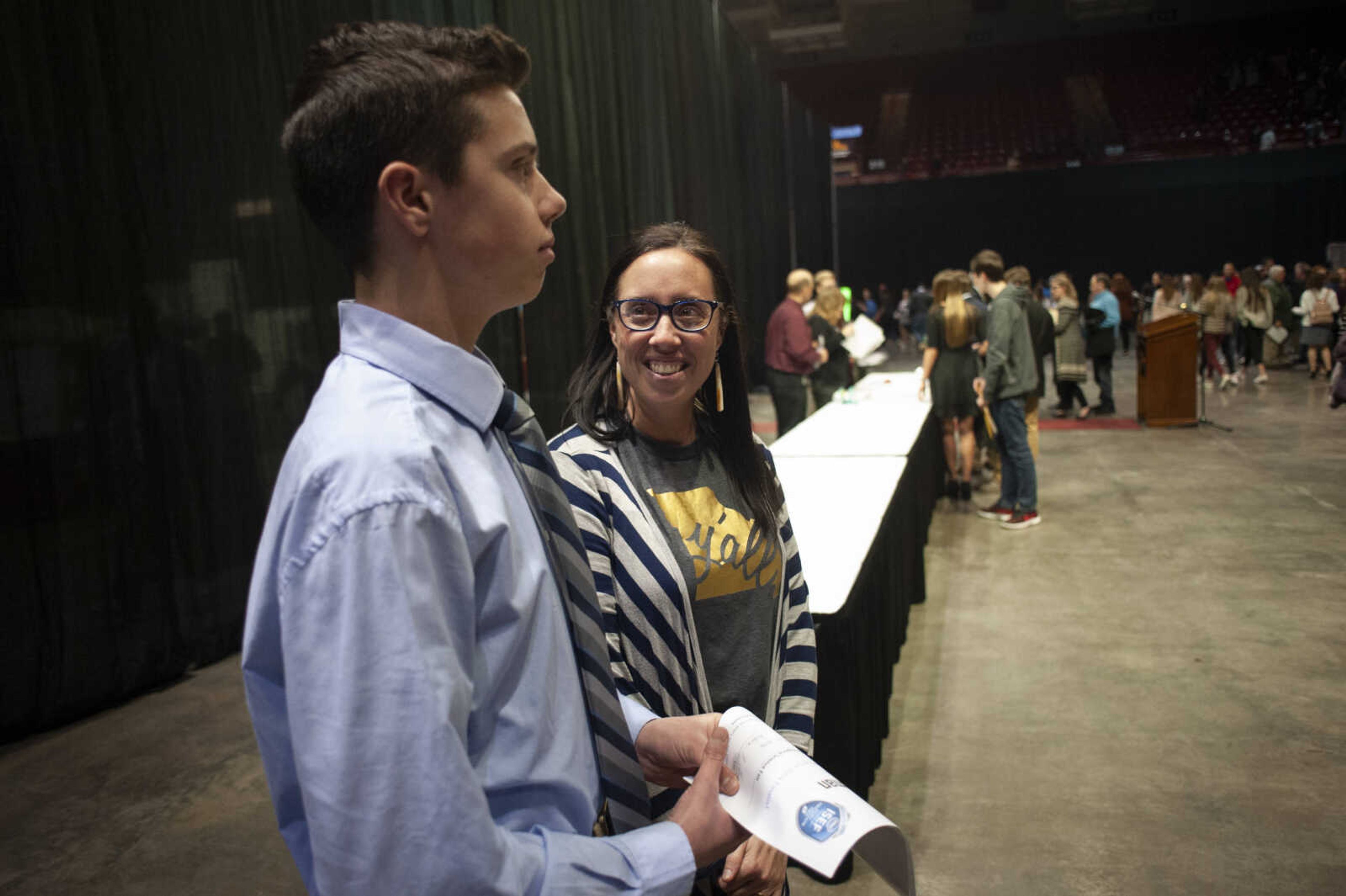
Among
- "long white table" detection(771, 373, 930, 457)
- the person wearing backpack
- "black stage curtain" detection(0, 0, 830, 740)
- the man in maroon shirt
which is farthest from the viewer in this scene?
the person wearing backpack

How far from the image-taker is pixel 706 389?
151 centimetres

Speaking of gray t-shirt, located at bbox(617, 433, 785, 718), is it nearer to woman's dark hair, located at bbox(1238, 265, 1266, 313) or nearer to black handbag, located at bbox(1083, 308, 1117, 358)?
black handbag, located at bbox(1083, 308, 1117, 358)

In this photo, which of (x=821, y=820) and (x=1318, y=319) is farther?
(x=1318, y=319)

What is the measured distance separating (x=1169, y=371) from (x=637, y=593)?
804cm

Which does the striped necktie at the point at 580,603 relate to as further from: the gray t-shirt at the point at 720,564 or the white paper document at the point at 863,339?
the white paper document at the point at 863,339

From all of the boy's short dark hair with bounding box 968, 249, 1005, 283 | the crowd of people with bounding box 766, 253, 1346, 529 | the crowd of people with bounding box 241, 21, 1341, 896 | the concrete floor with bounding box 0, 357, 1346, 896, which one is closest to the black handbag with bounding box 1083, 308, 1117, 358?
the crowd of people with bounding box 766, 253, 1346, 529

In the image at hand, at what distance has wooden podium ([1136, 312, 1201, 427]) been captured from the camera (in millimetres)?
7941

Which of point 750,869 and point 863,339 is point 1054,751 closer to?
point 750,869

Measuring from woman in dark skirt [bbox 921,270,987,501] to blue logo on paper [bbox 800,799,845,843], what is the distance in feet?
16.5

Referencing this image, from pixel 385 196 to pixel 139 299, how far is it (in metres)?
3.37

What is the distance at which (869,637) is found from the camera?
2715 millimetres

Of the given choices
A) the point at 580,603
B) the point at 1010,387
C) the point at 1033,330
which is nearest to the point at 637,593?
the point at 580,603

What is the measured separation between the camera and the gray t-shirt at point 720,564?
Result: 136 centimetres

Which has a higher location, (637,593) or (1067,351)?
(637,593)
